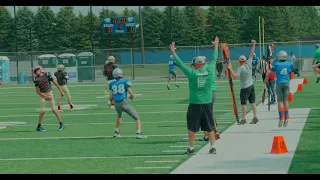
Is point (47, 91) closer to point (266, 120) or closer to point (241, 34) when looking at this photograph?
point (266, 120)

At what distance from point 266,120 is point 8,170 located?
8.08m

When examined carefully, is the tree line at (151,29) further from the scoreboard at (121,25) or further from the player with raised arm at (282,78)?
the player with raised arm at (282,78)

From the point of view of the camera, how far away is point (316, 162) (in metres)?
9.38

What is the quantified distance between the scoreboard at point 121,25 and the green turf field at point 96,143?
92.6 ft

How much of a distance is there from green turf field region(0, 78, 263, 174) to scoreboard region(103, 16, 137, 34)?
28.2 meters

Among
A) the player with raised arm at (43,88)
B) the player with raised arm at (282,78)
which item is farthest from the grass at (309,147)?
the player with raised arm at (43,88)

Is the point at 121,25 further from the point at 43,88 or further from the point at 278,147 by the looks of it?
the point at 278,147

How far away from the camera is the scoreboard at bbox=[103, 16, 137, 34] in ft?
166

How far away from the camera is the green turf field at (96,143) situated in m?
9.99

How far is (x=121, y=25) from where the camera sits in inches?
1999

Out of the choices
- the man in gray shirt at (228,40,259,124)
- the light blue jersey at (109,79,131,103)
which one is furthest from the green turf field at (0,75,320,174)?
the light blue jersey at (109,79,131,103)

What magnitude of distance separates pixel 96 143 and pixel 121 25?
3805 centimetres

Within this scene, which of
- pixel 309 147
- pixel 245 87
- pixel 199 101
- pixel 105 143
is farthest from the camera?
pixel 245 87

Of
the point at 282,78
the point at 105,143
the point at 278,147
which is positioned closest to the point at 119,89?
the point at 105,143
